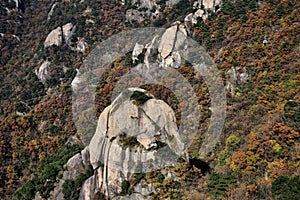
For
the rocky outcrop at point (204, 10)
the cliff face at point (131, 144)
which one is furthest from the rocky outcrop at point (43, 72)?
the cliff face at point (131, 144)

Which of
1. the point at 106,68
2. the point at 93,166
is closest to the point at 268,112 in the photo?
the point at 93,166

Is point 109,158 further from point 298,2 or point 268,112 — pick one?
point 298,2

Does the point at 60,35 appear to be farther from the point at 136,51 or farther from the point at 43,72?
the point at 136,51

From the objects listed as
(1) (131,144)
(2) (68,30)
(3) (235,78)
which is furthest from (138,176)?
(2) (68,30)

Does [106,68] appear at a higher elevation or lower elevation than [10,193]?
higher

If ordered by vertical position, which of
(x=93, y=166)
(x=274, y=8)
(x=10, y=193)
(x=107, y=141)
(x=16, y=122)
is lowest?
(x=10, y=193)

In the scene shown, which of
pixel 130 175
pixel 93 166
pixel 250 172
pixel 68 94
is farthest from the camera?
pixel 68 94

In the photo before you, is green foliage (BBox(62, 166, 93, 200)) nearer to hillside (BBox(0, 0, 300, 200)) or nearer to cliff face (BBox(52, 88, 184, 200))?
hillside (BBox(0, 0, 300, 200))
